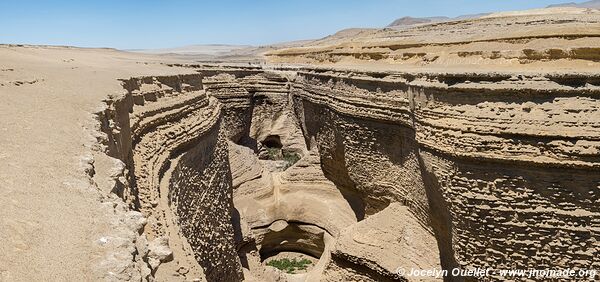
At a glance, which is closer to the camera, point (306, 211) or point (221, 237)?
point (221, 237)

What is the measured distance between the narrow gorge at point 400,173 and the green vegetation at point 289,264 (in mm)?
922

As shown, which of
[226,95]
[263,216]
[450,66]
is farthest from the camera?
[226,95]

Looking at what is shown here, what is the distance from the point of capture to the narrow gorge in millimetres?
6375

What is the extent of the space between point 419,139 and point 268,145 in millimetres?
13221

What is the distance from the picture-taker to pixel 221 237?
30.2 ft

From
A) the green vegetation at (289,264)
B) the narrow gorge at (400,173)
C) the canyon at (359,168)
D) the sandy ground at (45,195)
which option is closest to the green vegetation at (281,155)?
the green vegetation at (289,264)

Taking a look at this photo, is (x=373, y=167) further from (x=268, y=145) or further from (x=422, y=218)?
(x=268, y=145)

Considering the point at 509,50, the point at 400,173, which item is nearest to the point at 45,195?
the point at 400,173

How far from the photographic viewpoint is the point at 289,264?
1482 centimetres

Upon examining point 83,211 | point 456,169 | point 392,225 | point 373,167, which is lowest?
point 392,225

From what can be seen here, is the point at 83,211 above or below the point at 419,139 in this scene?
above

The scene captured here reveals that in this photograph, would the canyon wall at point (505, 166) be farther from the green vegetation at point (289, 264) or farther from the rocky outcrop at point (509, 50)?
the green vegetation at point (289, 264)

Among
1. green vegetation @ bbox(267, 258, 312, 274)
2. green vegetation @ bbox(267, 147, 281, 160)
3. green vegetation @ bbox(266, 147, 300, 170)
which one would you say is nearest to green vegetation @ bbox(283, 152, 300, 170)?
green vegetation @ bbox(266, 147, 300, 170)

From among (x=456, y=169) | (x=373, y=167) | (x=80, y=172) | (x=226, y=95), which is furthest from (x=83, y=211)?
(x=226, y=95)
